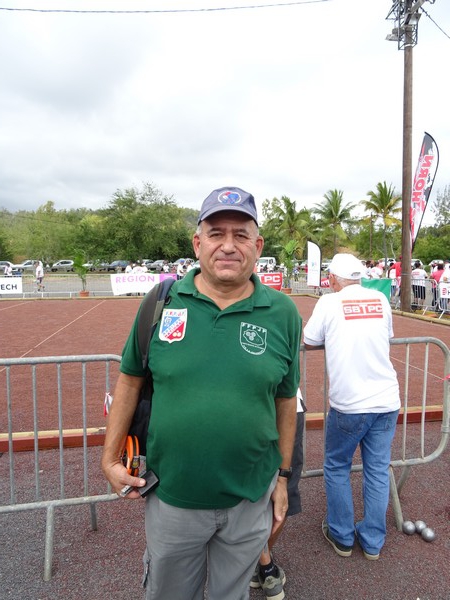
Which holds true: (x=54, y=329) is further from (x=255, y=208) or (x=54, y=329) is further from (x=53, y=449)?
(x=255, y=208)

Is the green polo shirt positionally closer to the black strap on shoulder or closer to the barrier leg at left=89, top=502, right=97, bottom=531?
the black strap on shoulder

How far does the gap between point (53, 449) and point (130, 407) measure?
275 centimetres

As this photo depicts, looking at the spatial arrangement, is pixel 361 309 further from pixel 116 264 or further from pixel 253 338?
pixel 116 264

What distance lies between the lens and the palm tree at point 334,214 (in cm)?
4819

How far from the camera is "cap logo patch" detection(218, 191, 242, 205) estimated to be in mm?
1748

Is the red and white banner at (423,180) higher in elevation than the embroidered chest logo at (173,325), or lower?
higher

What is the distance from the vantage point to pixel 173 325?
1.68 m

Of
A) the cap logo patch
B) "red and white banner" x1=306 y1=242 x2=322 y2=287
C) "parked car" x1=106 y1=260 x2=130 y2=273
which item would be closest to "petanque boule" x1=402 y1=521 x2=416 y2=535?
the cap logo patch

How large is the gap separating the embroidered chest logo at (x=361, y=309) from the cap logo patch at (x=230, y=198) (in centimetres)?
129

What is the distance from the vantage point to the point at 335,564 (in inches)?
107

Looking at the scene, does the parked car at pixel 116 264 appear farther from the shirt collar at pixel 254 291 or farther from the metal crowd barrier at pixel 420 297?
the shirt collar at pixel 254 291

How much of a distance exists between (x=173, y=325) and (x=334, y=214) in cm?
4937

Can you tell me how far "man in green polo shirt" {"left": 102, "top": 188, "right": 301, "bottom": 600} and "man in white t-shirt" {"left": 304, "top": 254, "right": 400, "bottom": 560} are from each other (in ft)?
3.07

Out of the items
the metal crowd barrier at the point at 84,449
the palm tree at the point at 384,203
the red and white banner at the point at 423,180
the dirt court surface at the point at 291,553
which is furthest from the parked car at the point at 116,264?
the dirt court surface at the point at 291,553
